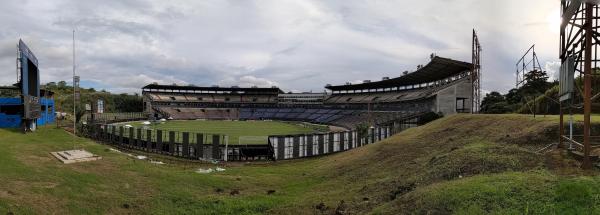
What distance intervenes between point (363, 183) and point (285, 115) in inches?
3692

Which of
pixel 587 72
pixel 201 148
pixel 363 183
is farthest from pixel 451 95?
pixel 587 72

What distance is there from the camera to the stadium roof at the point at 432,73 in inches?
2190

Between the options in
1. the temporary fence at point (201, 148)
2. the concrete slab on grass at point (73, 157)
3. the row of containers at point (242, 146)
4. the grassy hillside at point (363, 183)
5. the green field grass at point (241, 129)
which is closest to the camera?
the grassy hillside at point (363, 183)

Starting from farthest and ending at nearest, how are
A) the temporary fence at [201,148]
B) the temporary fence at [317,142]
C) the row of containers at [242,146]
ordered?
the temporary fence at [317,142] < the row of containers at [242,146] < the temporary fence at [201,148]

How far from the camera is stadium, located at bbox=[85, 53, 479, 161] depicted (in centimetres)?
3216

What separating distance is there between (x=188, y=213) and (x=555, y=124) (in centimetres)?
1565

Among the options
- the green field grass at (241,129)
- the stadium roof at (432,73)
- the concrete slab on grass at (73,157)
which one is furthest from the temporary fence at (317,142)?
the stadium roof at (432,73)

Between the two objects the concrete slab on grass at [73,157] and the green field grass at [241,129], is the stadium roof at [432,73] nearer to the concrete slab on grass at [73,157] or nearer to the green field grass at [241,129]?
the green field grass at [241,129]

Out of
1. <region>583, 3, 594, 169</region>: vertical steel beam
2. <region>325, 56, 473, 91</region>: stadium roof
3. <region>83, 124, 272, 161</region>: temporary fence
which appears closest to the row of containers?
<region>83, 124, 272, 161</region>: temporary fence

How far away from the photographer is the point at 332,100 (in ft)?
372

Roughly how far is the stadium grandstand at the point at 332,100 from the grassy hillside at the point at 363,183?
37724 millimetres

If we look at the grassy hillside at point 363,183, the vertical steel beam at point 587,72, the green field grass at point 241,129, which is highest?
the vertical steel beam at point 587,72

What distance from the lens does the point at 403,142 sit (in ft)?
77.0

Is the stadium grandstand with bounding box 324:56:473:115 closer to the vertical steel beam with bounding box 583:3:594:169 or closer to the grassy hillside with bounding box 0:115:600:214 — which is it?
the grassy hillside with bounding box 0:115:600:214
